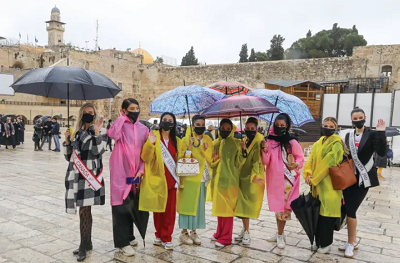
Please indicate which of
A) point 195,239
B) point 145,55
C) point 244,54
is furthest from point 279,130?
point 145,55

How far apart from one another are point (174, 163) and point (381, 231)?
120 inches

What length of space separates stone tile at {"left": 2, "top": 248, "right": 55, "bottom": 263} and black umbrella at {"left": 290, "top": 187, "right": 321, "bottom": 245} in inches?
96.3

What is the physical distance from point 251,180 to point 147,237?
1407 mm

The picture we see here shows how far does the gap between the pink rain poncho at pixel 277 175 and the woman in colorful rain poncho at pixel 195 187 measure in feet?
2.12

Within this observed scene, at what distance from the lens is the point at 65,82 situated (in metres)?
3.21

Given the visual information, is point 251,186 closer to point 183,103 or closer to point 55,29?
point 183,103

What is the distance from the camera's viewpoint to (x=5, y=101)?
85.3ft

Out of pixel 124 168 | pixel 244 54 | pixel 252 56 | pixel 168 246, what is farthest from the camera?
pixel 244 54

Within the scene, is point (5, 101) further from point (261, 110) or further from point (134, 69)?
point (261, 110)

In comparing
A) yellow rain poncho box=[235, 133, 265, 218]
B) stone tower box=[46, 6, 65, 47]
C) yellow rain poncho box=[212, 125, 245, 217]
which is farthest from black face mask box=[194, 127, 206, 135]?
stone tower box=[46, 6, 65, 47]

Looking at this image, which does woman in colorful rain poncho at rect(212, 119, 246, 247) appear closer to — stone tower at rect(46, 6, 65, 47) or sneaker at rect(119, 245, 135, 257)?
sneaker at rect(119, 245, 135, 257)

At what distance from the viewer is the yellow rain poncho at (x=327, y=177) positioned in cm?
333

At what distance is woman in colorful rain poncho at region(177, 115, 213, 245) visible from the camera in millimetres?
3514

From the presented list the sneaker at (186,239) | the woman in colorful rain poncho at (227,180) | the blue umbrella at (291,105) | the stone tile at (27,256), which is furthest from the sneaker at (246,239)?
the stone tile at (27,256)
